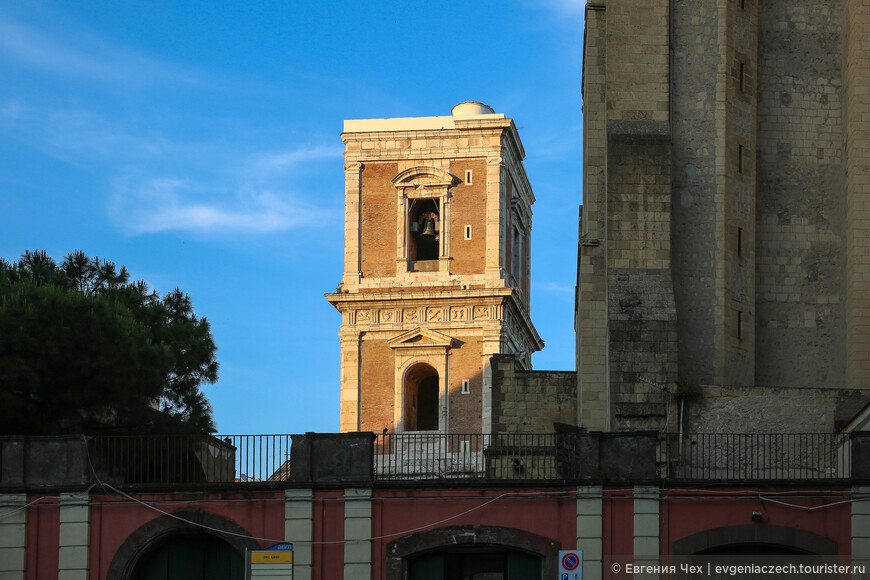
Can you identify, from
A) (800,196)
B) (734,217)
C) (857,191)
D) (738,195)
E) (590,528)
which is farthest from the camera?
(800,196)

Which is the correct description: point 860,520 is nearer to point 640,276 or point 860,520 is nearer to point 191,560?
point 640,276

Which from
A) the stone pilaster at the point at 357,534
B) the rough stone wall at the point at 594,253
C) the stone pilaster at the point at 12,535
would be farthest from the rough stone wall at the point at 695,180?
the stone pilaster at the point at 12,535

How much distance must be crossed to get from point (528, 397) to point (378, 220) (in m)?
18.3

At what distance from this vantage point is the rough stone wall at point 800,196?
30.4 metres

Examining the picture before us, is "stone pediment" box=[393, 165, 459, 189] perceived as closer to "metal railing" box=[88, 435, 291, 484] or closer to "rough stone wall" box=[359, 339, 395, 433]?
"rough stone wall" box=[359, 339, 395, 433]

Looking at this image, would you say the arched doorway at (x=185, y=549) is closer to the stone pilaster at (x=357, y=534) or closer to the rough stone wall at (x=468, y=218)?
the stone pilaster at (x=357, y=534)

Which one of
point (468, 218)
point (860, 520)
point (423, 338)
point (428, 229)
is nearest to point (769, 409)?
point (860, 520)

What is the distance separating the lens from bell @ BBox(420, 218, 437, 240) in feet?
170

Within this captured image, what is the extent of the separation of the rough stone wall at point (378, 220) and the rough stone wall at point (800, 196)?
21854 millimetres

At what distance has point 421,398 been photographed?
52.5 m

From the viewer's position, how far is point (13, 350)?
26.5 metres

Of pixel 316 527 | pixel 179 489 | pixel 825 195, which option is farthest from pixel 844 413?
pixel 179 489

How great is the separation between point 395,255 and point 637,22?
73.3ft

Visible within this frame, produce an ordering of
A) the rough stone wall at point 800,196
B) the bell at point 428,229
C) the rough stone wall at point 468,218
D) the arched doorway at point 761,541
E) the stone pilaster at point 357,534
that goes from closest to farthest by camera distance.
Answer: the arched doorway at point 761,541
the stone pilaster at point 357,534
the rough stone wall at point 800,196
the rough stone wall at point 468,218
the bell at point 428,229
